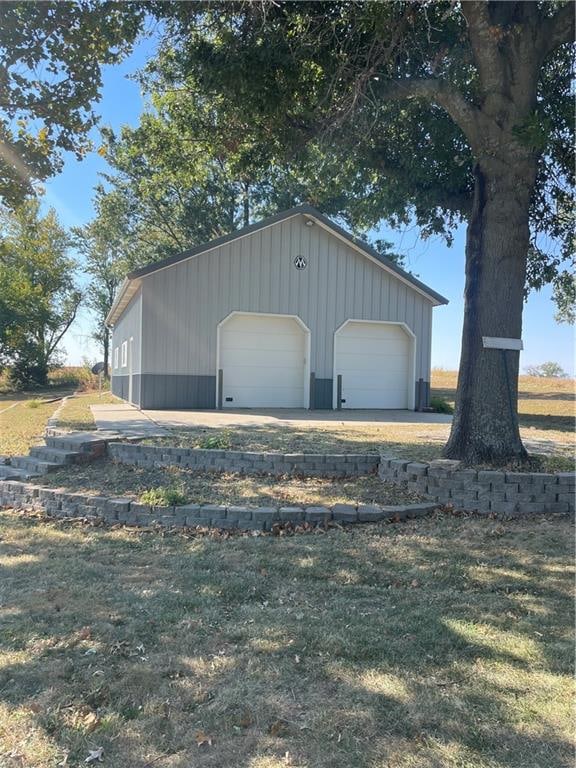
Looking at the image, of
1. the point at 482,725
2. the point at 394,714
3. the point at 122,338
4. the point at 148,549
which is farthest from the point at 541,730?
the point at 122,338

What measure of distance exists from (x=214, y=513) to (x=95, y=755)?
9.66ft

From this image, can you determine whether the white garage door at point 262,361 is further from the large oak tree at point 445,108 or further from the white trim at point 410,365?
the large oak tree at point 445,108

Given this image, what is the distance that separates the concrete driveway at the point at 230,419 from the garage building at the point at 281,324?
87 centimetres

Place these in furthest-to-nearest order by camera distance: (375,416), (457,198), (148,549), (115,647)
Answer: (375,416) → (457,198) → (148,549) → (115,647)

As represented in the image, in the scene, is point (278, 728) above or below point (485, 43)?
below

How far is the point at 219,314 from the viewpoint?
13.5m

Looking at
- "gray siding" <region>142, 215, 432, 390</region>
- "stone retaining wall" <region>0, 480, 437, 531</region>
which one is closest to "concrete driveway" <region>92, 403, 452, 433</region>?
"gray siding" <region>142, 215, 432, 390</region>

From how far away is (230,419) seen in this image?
11.1m

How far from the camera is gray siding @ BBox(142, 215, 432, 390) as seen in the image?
13078mm

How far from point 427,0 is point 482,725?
6.95m

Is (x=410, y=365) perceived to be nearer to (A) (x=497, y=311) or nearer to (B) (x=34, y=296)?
(A) (x=497, y=311)

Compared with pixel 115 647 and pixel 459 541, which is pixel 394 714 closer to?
pixel 115 647

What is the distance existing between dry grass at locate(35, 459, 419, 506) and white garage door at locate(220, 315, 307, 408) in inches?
285

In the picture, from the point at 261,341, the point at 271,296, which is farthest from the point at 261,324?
the point at 271,296
